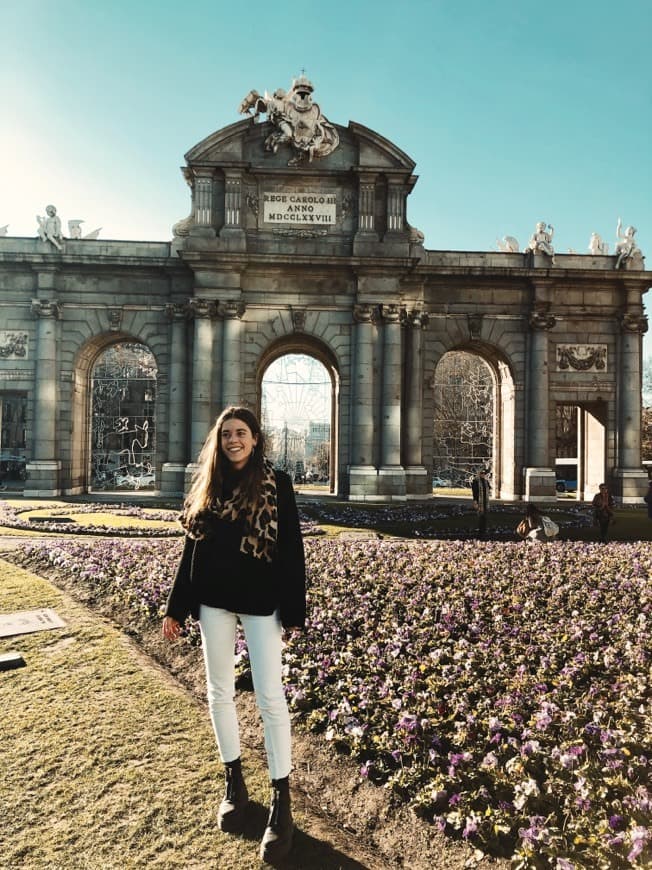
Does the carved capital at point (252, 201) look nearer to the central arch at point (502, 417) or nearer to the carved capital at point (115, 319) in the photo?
the carved capital at point (115, 319)

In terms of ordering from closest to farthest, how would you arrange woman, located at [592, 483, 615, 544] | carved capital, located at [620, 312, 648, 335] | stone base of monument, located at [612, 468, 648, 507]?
woman, located at [592, 483, 615, 544]
stone base of monument, located at [612, 468, 648, 507]
carved capital, located at [620, 312, 648, 335]

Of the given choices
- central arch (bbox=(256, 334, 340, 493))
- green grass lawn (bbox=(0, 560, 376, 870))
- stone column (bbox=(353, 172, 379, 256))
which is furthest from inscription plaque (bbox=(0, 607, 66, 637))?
stone column (bbox=(353, 172, 379, 256))

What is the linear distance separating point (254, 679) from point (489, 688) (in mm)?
2836

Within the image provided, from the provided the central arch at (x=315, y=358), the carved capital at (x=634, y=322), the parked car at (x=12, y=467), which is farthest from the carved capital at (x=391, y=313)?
the parked car at (x=12, y=467)

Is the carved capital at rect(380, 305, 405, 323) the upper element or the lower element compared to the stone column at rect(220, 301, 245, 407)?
upper

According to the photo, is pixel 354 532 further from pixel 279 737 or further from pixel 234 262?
pixel 234 262

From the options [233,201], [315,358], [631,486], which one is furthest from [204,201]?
[631,486]

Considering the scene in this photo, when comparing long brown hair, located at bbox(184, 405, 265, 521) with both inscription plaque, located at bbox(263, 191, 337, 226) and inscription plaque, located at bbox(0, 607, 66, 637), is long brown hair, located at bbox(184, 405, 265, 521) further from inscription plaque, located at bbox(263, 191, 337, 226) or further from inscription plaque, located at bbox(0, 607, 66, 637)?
inscription plaque, located at bbox(263, 191, 337, 226)

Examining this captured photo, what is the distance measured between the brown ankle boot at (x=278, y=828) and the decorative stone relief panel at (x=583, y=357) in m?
26.8

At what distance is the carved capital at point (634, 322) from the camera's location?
88.7 feet

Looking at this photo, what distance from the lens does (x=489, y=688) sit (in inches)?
219

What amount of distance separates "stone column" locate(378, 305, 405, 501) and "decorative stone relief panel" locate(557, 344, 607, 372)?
8230 millimetres

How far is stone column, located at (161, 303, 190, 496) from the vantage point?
994 inches

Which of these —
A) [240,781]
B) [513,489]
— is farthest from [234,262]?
[240,781]
